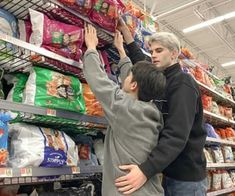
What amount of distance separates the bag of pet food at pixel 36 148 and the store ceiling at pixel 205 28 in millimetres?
6117

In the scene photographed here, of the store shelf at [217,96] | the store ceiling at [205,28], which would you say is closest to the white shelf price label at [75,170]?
the store shelf at [217,96]

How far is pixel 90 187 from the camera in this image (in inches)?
94.2

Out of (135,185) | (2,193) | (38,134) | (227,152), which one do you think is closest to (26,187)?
(2,193)

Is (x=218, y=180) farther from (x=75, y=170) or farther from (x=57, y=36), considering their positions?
(x=57, y=36)

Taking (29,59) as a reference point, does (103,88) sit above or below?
below

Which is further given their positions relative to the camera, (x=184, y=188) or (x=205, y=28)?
(x=205, y=28)

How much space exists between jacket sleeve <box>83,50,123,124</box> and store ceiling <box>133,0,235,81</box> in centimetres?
598

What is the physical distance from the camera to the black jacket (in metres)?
1.67

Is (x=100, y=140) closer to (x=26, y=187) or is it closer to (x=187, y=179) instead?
(x=26, y=187)

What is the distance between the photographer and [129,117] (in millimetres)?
1611

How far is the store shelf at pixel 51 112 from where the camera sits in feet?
5.24

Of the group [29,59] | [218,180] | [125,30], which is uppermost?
[125,30]

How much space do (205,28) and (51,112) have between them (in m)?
9.69

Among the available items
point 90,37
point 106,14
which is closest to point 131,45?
point 106,14
